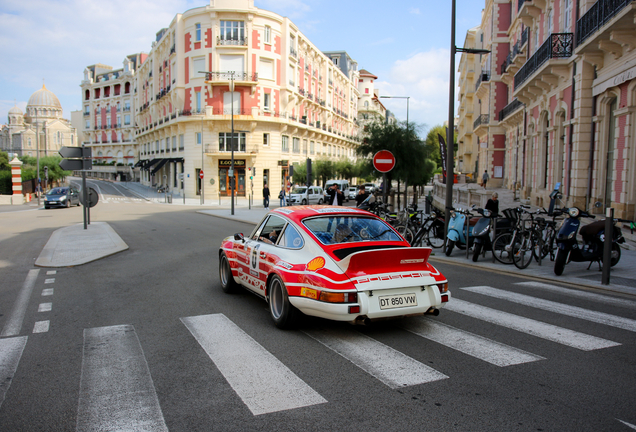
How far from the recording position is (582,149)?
680 inches

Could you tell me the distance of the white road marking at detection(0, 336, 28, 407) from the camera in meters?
4.08

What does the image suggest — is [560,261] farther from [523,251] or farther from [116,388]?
[116,388]

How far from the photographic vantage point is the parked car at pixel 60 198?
34.0 meters

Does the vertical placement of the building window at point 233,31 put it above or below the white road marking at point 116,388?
above

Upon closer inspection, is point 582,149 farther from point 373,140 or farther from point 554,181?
point 373,140

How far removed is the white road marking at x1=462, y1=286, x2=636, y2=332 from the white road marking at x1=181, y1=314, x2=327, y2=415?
13.4 ft

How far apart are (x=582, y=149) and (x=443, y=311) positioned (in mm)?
13972

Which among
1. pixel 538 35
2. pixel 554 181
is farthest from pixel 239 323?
pixel 538 35

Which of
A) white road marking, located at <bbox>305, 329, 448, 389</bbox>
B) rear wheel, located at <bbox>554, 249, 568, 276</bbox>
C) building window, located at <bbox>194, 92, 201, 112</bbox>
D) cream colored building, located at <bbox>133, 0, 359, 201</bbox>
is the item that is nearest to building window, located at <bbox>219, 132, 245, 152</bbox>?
cream colored building, located at <bbox>133, 0, 359, 201</bbox>

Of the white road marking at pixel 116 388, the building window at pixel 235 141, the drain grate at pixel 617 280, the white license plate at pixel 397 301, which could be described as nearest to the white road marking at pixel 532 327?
the white license plate at pixel 397 301

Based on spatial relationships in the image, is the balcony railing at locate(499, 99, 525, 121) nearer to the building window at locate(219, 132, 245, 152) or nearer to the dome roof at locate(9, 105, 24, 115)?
the building window at locate(219, 132, 245, 152)

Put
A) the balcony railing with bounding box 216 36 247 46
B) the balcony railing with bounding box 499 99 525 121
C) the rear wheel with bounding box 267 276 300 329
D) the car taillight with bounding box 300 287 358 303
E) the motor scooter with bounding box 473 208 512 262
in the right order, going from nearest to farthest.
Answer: the car taillight with bounding box 300 287 358 303, the rear wheel with bounding box 267 276 300 329, the motor scooter with bounding box 473 208 512 262, the balcony railing with bounding box 499 99 525 121, the balcony railing with bounding box 216 36 247 46

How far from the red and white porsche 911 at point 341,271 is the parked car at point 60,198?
32.0 meters

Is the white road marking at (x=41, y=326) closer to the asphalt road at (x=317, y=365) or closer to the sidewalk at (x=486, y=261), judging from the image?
the asphalt road at (x=317, y=365)
